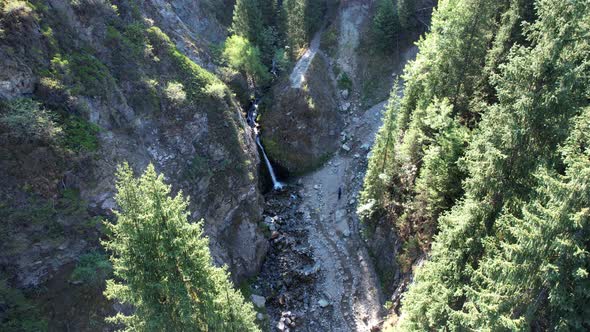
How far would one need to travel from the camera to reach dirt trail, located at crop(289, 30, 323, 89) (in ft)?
161

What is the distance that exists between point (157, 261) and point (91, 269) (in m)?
11.3

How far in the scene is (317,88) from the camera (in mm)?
49844

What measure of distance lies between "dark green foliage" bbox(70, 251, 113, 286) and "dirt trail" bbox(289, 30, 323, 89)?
33.4 m

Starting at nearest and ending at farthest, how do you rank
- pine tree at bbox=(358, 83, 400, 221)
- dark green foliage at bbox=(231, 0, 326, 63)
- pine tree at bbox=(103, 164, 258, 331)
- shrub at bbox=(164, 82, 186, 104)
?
pine tree at bbox=(103, 164, 258, 331) → pine tree at bbox=(358, 83, 400, 221) → shrub at bbox=(164, 82, 186, 104) → dark green foliage at bbox=(231, 0, 326, 63)

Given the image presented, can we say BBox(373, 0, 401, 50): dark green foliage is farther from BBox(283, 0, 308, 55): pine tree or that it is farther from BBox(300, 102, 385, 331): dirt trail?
BBox(283, 0, 308, 55): pine tree

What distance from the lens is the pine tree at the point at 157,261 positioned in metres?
13.1

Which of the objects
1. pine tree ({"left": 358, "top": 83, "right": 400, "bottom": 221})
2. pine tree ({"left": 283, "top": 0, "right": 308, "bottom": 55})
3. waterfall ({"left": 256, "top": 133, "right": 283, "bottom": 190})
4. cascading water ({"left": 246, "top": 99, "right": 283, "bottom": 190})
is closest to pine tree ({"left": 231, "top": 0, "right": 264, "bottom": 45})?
pine tree ({"left": 283, "top": 0, "right": 308, "bottom": 55})

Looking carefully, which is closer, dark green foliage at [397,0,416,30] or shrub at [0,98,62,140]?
shrub at [0,98,62,140]

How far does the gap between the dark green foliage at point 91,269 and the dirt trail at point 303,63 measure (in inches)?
1317

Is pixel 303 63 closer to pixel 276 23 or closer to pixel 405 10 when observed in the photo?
pixel 276 23

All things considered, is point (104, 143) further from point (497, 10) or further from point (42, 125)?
point (497, 10)

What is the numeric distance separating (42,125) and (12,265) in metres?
8.12

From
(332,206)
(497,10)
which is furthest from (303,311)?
(497,10)

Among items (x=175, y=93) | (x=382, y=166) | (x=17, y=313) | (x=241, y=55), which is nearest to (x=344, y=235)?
(x=382, y=166)
